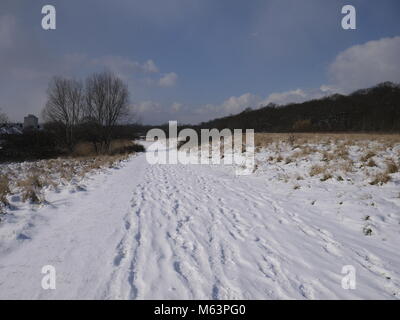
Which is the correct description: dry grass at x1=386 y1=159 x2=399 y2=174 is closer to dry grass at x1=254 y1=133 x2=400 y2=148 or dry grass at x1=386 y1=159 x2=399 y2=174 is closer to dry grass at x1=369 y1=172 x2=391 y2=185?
dry grass at x1=369 y1=172 x2=391 y2=185

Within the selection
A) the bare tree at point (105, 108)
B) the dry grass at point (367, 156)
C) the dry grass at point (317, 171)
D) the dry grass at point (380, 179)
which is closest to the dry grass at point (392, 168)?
the dry grass at point (380, 179)

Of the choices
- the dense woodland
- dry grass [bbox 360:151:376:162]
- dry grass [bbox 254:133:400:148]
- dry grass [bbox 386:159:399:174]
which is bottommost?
dry grass [bbox 386:159:399:174]

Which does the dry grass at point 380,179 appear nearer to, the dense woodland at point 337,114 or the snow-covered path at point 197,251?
the snow-covered path at point 197,251

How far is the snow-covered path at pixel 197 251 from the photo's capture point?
2420mm

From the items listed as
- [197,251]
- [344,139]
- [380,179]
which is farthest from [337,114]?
[197,251]

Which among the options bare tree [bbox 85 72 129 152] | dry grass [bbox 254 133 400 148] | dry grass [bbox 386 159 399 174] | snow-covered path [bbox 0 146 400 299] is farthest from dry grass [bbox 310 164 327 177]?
bare tree [bbox 85 72 129 152]

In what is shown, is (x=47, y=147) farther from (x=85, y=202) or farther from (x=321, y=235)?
(x=321, y=235)

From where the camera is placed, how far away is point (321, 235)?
12.4ft

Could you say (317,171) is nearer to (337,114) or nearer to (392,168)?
(392,168)

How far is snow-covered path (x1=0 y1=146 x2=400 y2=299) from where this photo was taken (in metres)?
2.42

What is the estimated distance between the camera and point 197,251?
10.6 feet
